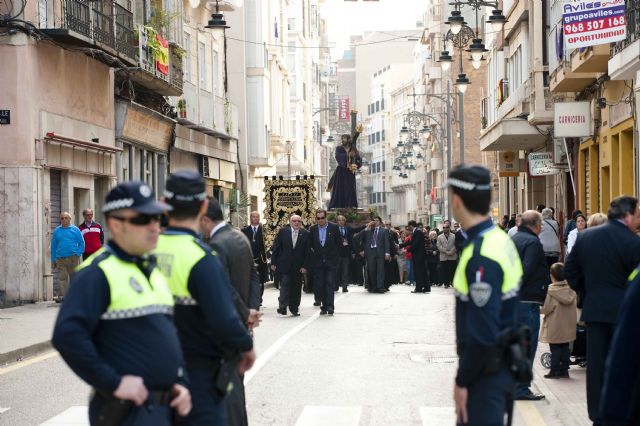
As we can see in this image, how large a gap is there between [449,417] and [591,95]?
1935 centimetres

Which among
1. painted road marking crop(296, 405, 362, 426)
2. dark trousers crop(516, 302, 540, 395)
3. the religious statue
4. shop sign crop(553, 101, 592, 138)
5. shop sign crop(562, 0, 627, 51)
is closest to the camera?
painted road marking crop(296, 405, 362, 426)

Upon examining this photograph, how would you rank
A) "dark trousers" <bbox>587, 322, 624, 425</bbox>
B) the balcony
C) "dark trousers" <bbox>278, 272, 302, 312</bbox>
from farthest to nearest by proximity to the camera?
"dark trousers" <bbox>278, 272, 302, 312</bbox>
the balcony
"dark trousers" <bbox>587, 322, 624, 425</bbox>

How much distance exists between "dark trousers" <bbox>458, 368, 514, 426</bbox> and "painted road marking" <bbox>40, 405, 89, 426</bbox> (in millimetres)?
4890

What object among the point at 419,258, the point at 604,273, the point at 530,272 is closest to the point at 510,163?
the point at 419,258

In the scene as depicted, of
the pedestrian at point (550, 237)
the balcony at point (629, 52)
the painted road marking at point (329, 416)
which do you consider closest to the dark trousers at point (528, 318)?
the painted road marking at point (329, 416)

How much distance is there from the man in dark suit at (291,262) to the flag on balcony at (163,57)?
10215 mm

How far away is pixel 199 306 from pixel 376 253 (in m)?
27.2

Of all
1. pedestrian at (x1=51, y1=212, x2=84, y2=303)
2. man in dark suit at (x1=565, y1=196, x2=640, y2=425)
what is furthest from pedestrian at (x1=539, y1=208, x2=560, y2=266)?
man in dark suit at (x1=565, y1=196, x2=640, y2=425)

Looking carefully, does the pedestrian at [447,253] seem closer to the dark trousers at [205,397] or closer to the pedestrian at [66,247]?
the pedestrian at [66,247]

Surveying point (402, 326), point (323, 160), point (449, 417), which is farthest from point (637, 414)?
point (323, 160)

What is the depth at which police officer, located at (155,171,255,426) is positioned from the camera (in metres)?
6.22

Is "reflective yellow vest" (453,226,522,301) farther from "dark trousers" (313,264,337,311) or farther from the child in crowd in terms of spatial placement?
"dark trousers" (313,264,337,311)

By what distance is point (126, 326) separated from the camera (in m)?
5.52

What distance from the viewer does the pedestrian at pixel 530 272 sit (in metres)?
12.2
